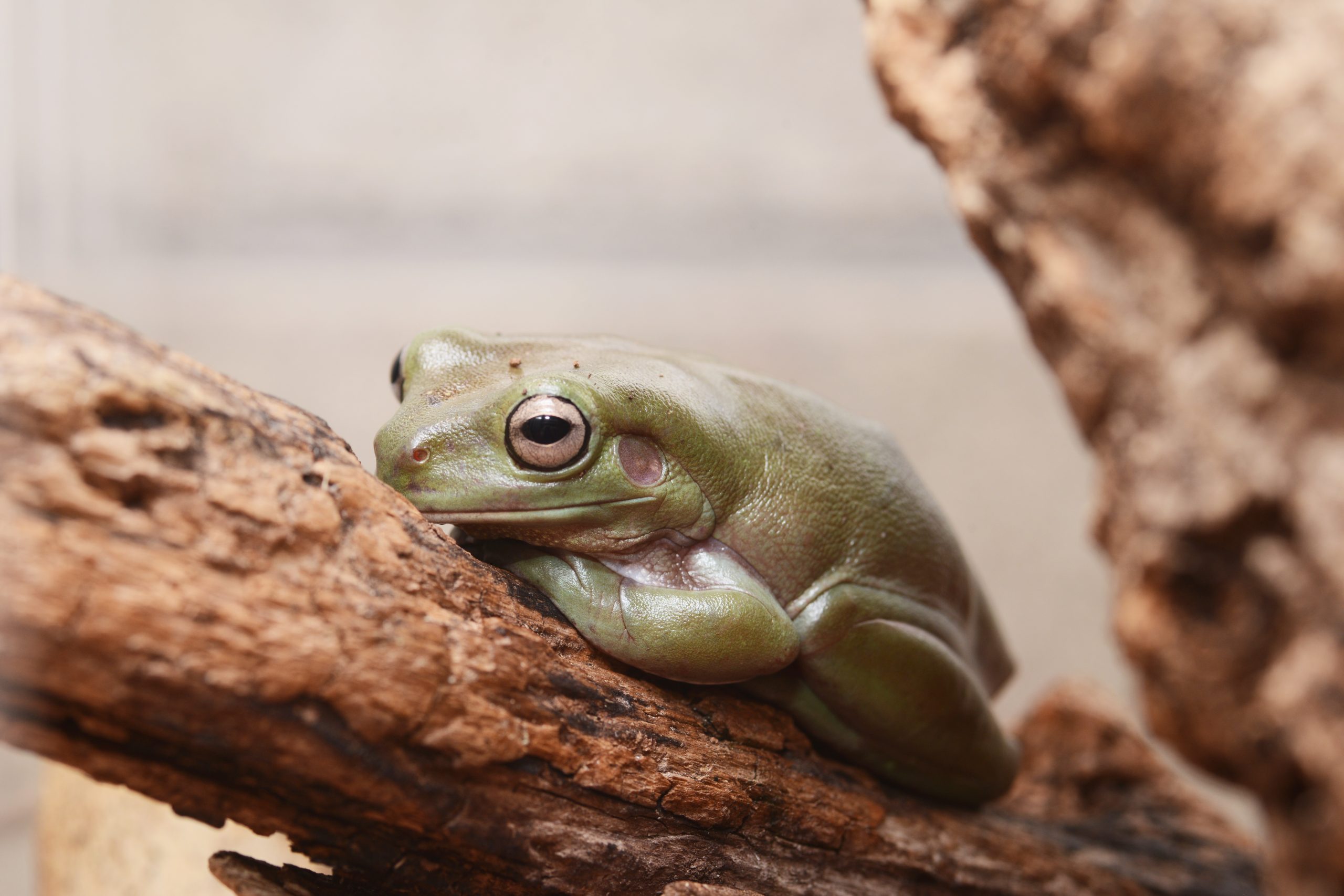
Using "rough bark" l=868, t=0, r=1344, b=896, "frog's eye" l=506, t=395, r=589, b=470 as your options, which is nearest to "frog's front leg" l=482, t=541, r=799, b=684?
"frog's eye" l=506, t=395, r=589, b=470

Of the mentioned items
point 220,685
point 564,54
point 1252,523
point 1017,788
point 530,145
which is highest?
point 564,54

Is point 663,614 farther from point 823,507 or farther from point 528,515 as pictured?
point 823,507

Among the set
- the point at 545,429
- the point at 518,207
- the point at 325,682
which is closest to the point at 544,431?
the point at 545,429

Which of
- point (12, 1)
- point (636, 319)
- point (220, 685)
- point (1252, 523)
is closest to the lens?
point (1252, 523)

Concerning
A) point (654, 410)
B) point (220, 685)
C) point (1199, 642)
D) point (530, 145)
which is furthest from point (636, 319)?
point (1199, 642)

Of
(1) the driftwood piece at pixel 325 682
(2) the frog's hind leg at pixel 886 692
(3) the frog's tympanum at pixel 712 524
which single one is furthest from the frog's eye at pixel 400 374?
(2) the frog's hind leg at pixel 886 692

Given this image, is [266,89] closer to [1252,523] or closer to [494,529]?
[494,529]

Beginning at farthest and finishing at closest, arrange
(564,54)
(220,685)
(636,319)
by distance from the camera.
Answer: (636,319), (564,54), (220,685)
